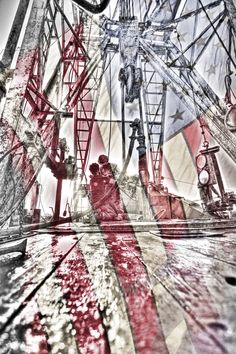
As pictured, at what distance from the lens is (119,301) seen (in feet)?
1.65

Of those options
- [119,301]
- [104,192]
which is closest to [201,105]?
[104,192]

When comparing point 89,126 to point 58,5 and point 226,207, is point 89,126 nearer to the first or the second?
point 58,5

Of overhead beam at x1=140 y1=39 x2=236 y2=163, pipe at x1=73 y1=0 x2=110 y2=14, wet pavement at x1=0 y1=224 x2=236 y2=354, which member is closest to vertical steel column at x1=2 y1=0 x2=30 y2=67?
pipe at x1=73 y1=0 x2=110 y2=14

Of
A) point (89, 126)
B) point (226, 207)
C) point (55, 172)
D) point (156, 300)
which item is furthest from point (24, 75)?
point (226, 207)

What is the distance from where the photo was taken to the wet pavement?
380 millimetres

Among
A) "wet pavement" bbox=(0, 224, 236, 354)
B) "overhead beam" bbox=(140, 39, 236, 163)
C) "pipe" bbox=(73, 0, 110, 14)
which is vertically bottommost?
"wet pavement" bbox=(0, 224, 236, 354)

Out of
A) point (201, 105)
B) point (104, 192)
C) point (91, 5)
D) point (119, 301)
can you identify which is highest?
point (91, 5)

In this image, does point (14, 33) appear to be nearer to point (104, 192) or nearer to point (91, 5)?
point (91, 5)

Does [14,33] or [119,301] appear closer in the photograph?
[119,301]

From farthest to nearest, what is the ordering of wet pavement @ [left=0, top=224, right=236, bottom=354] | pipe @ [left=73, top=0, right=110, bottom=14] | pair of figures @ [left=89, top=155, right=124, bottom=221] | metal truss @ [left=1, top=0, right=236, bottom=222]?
pair of figures @ [left=89, top=155, right=124, bottom=221] → metal truss @ [left=1, top=0, right=236, bottom=222] → pipe @ [left=73, top=0, right=110, bottom=14] → wet pavement @ [left=0, top=224, right=236, bottom=354]

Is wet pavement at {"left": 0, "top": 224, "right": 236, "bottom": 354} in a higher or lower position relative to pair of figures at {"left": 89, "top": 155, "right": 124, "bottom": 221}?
lower

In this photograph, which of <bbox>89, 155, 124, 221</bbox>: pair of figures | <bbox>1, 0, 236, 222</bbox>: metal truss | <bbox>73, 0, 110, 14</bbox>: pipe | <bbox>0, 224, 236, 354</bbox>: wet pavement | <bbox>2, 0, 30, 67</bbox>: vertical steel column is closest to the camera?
<bbox>0, 224, 236, 354</bbox>: wet pavement

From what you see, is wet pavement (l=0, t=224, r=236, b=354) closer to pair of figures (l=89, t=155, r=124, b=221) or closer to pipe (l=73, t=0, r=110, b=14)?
pair of figures (l=89, t=155, r=124, b=221)

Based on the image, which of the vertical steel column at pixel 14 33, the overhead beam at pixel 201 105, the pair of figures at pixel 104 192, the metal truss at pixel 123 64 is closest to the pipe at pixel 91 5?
the metal truss at pixel 123 64
